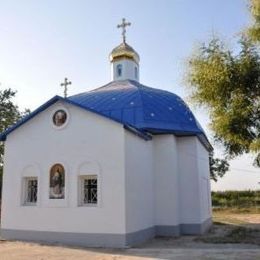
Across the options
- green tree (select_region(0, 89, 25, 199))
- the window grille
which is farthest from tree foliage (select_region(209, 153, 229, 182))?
the window grille

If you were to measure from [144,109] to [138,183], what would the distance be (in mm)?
3429

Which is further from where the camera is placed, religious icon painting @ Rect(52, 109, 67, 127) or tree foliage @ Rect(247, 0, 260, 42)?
religious icon painting @ Rect(52, 109, 67, 127)

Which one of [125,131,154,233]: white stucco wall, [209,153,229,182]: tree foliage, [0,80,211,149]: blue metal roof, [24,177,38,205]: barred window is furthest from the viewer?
[209,153,229,182]: tree foliage

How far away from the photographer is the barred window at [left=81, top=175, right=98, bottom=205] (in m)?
13.0

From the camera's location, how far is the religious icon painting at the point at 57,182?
13.3 meters

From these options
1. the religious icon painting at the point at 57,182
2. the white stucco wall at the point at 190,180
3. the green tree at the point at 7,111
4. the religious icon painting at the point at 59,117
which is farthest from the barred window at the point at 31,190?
the green tree at the point at 7,111

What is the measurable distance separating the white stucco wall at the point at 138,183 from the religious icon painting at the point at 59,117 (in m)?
2.30

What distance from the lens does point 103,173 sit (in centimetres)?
1272

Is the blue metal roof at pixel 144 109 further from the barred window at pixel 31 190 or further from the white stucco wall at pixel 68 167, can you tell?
the barred window at pixel 31 190

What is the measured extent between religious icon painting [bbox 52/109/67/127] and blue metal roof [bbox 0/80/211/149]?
85 cm

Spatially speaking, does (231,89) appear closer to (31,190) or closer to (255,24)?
(255,24)

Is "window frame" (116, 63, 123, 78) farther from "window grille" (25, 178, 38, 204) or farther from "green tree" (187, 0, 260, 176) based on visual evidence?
"green tree" (187, 0, 260, 176)

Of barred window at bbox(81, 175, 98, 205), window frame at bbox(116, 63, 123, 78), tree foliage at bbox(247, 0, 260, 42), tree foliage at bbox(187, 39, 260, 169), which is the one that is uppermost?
window frame at bbox(116, 63, 123, 78)

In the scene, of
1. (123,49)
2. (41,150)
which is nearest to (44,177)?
(41,150)
